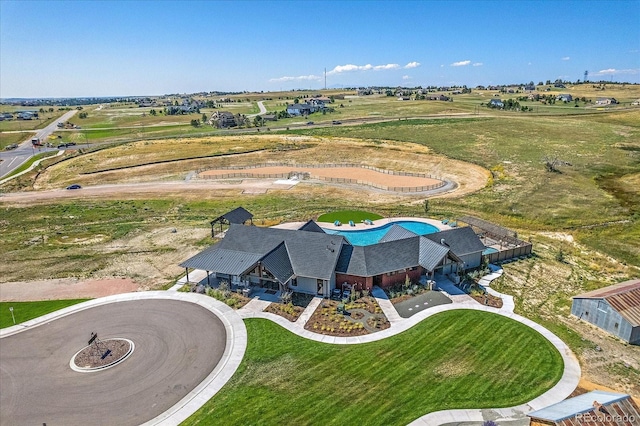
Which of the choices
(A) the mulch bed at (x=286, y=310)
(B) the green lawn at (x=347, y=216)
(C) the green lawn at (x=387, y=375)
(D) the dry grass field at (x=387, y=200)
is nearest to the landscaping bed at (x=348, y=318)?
(A) the mulch bed at (x=286, y=310)

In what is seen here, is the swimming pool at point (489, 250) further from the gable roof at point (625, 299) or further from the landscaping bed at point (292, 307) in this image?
the landscaping bed at point (292, 307)

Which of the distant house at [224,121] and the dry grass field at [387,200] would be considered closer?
the dry grass field at [387,200]

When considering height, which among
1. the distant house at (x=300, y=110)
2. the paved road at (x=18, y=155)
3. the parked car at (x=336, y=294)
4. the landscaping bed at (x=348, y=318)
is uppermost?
the distant house at (x=300, y=110)

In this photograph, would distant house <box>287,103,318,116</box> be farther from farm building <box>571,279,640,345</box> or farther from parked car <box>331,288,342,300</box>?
farm building <box>571,279,640,345</box>

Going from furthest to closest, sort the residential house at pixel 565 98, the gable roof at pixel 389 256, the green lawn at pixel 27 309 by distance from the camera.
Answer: the residential house at pixel 565 98 < the gable roof at pixel 389 256 < the green lawn at pixel 27 309

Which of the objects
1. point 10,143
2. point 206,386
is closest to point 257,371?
point 206,386

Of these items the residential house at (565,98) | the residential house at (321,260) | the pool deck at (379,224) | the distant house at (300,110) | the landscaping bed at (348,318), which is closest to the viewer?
the landscaping bed at (348,318)

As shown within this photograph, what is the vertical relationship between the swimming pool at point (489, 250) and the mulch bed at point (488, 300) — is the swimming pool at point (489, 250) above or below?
above
